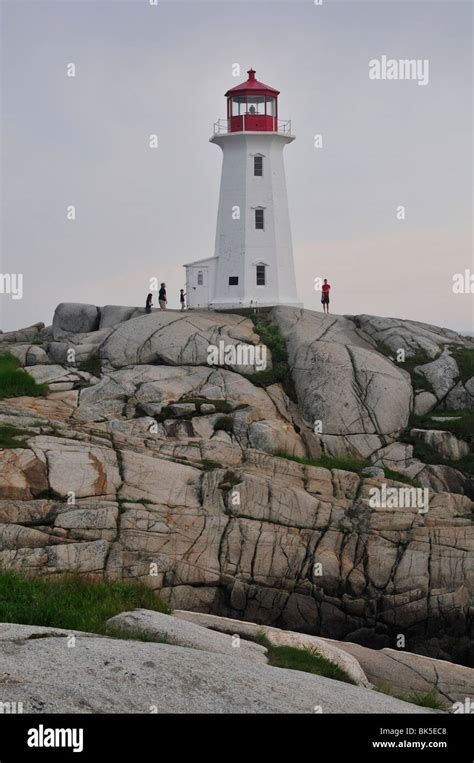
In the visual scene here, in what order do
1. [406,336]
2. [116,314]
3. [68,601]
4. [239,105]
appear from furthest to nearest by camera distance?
[239,105]
[116,314]
[406,336]
[68,601]

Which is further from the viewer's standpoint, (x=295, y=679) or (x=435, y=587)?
(x=435, y=587)

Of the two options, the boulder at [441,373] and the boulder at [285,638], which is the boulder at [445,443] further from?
the boulder at [285,638]

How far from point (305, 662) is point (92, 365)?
3063 cm

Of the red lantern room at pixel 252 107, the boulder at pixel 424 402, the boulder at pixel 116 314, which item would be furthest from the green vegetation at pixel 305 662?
the red lantern room at pixel 252 107

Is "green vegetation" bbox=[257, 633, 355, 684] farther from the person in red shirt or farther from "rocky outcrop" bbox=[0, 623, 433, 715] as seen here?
the person in red shirt

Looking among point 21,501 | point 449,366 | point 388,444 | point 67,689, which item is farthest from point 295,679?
point 449,366

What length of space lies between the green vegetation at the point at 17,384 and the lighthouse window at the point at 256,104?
69.3 feet

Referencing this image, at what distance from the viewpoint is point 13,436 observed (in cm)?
3319

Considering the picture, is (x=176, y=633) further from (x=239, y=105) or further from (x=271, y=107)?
(x=271, y=107)

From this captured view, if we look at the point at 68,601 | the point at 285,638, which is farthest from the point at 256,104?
the point at 68,601

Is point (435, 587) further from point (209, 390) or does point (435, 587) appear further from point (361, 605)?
point (209, 390)

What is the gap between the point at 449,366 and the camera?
49.7 meters
